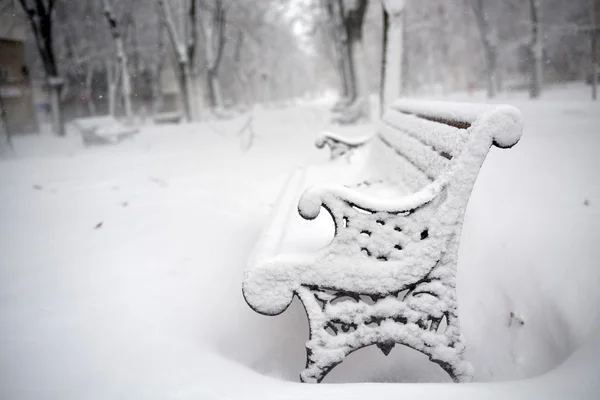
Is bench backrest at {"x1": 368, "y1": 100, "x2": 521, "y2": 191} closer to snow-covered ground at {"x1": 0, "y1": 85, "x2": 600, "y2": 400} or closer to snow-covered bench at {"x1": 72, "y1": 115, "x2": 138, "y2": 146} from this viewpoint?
snow-covered ground at {"x1": 0, "y1": 85, "x2": 600, "y2": 400}

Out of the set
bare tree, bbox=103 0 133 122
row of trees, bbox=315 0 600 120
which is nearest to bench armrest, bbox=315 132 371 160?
row of trees, bbox=315 0 600 120

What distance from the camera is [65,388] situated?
1.78m

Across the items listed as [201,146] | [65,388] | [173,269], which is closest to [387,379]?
[65,388]

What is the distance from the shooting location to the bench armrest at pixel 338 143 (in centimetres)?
458

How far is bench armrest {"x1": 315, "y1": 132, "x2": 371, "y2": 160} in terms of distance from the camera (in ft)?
15.0

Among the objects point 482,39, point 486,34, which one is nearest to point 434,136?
point 486,34

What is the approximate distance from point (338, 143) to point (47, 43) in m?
14.4

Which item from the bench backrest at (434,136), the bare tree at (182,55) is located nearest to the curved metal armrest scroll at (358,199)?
the bench backrest at (434,136)

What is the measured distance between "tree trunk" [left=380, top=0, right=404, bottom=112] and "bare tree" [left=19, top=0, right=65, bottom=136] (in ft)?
41.4

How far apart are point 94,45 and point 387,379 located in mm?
29257

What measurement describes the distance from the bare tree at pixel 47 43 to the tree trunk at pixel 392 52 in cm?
1263

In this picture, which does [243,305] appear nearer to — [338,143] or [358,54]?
[338,143]

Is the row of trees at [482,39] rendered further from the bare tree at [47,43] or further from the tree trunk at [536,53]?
the bare tree at [47,43]

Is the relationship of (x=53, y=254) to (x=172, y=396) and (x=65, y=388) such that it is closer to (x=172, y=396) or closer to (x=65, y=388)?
(x=65, y=388)
